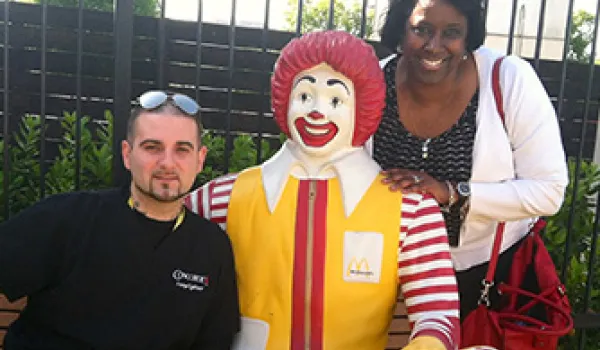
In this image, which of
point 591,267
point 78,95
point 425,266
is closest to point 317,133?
point 425,266

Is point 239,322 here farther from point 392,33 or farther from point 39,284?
point 392,33

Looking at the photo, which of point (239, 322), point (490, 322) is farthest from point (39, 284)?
point (490, 322)

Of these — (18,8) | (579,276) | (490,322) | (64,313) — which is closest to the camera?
(64,313)

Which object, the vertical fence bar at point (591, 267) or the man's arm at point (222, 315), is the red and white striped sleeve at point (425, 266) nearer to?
the man's arm at point (222, 315)

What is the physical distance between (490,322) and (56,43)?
3.19 m

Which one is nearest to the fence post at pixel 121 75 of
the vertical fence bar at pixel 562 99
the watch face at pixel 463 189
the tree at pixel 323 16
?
the watch face at pixel 463 189

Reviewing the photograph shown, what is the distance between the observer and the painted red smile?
2.07 meters

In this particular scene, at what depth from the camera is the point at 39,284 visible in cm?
195

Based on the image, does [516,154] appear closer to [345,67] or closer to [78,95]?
[345,67]

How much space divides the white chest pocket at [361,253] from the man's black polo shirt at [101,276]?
1.43 ft

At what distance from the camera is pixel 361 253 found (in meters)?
2.08

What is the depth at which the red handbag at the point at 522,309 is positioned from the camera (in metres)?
2.28

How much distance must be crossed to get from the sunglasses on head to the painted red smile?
359 mm

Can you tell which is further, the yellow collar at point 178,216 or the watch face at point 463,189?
the watch face at point 463,189
